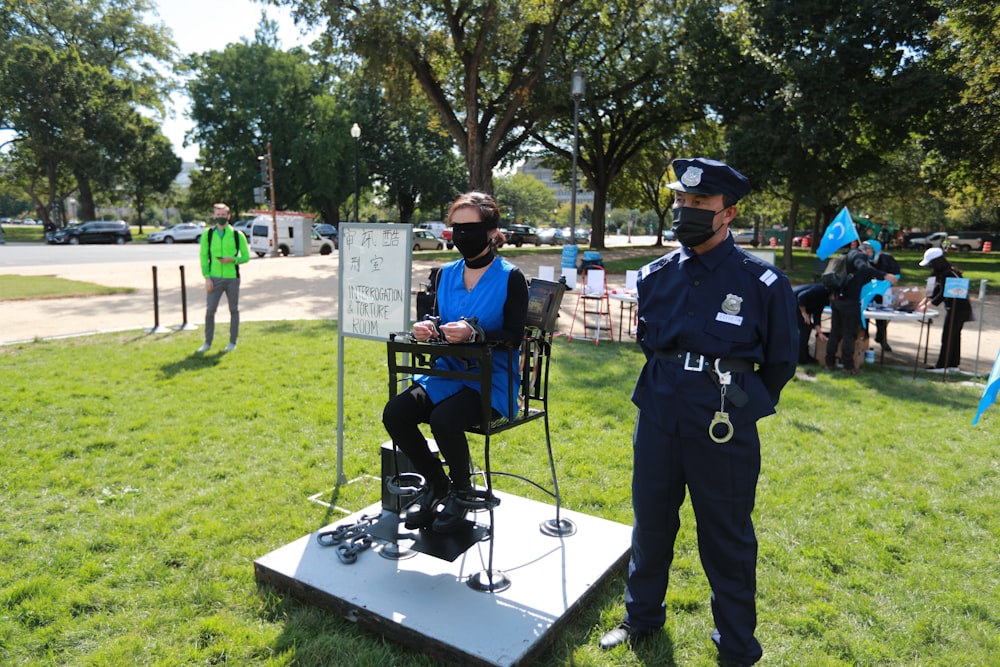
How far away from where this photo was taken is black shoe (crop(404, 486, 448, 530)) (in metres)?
3.14

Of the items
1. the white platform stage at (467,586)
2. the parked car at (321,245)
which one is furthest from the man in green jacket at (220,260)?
the parked car at (321,245)

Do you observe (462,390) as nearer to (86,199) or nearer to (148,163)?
(86,199)

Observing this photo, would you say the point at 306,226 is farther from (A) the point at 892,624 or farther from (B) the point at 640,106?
(A) the point at 892,624

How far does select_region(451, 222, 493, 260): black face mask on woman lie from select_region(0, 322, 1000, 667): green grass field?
1.68 m

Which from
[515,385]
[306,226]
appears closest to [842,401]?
[515,385]

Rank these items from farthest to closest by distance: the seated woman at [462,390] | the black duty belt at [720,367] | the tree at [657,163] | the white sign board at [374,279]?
the tree at [657,163], the white sign board at [374,279], the seated woman at [462,390], the black duty belt at [720,367]

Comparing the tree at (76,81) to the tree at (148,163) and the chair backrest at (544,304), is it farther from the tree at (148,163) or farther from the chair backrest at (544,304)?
the chair backrest at (544,304)

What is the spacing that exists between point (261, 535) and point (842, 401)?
6.04 m

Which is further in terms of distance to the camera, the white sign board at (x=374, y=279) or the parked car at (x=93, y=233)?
the parked car at (x=93, y=233)

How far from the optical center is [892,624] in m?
3.03

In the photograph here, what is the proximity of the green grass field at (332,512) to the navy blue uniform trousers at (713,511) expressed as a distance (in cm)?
33

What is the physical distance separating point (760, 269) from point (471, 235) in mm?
1334

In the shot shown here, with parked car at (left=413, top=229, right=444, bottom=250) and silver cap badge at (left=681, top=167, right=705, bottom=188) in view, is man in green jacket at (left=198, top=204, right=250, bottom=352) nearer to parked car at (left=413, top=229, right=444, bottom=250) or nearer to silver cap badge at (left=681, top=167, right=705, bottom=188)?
silver cap badge at (left=681, top=167, right=705, bottom=188)

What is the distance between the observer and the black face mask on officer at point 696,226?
98.6 inches
